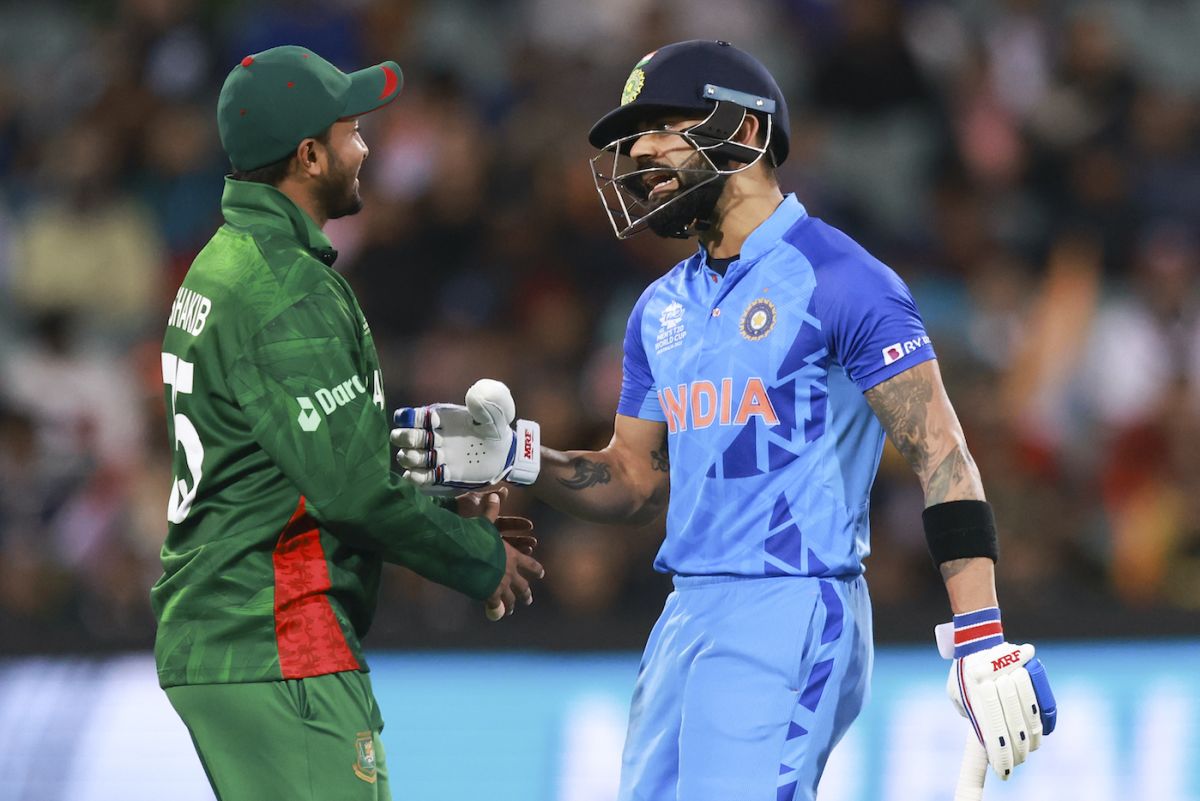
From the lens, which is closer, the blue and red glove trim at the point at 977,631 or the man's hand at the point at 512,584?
the blue and red glove trim at the point at 977,631

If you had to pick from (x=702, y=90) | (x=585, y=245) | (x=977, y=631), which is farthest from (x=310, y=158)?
(x=585, y=245)

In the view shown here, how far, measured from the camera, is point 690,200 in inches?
195

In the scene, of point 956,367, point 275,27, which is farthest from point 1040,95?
point 275,27

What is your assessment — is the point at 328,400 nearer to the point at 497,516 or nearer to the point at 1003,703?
the point at 497,516

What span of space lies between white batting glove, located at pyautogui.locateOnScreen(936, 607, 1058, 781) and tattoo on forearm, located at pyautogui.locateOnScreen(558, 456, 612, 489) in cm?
137

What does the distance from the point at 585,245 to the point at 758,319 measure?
5.38 meters

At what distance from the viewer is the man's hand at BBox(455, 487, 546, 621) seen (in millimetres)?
4758

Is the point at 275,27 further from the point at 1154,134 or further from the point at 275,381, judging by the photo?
the point at 275,381

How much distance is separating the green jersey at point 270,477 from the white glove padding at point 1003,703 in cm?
142

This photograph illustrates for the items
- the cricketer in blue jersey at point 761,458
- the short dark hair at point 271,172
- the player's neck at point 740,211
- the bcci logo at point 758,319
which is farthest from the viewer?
the player's neck at point 740,211

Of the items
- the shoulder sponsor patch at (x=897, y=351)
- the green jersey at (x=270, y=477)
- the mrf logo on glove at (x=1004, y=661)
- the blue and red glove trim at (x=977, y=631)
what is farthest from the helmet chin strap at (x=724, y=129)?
the mrf logo on glove at (x=1004, y=661)

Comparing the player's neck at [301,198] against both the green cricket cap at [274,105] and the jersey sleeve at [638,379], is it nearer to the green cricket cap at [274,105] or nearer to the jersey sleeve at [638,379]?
the green cricket cap at [274,105]

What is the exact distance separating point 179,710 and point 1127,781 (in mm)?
4470

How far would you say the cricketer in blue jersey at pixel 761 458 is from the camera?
4477 millimetres
